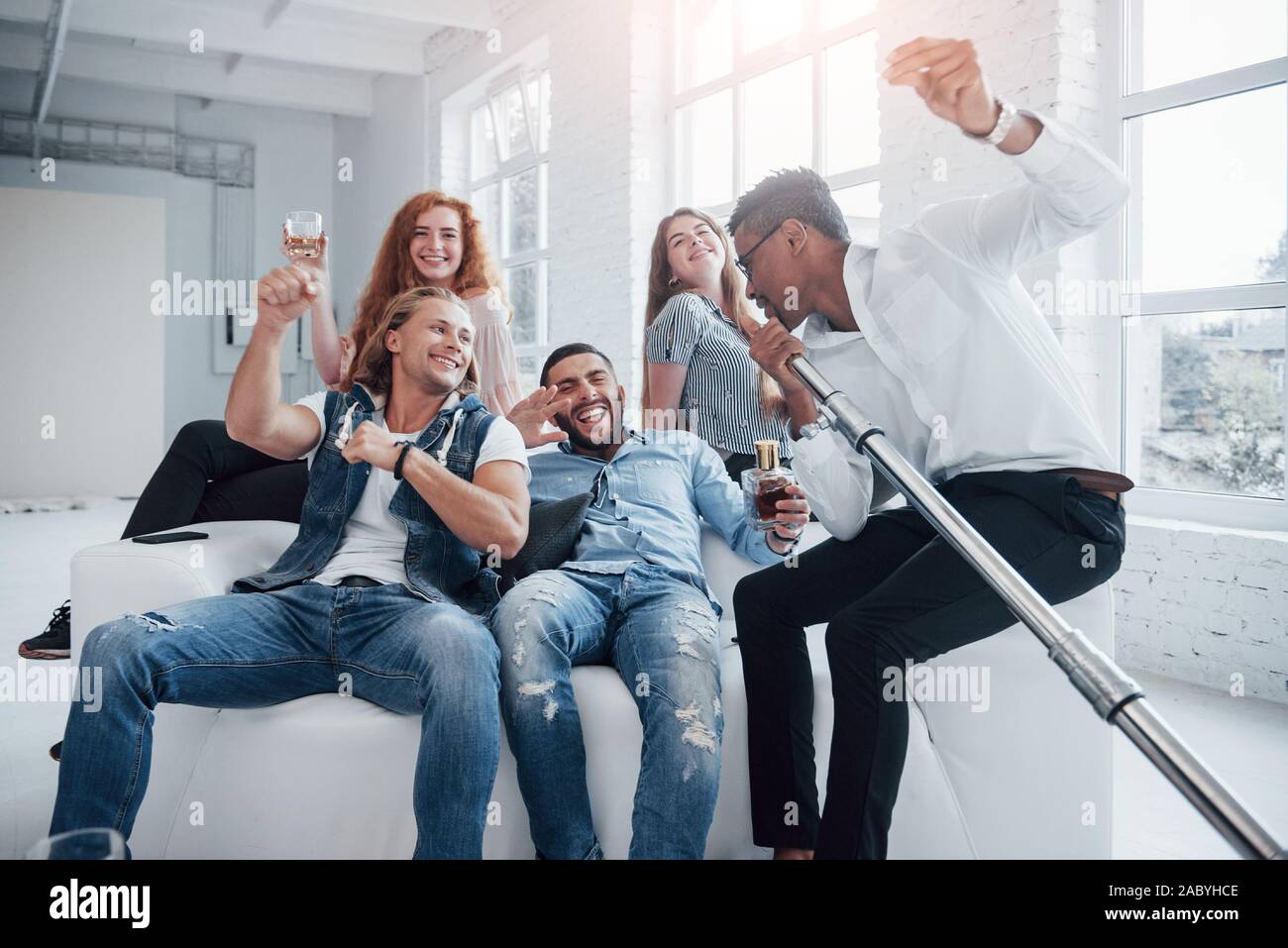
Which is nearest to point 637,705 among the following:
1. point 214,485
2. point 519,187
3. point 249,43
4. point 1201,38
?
point 214,485

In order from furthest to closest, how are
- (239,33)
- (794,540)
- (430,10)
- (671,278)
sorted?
1. (239,33)
2. (430,10)
3. (671,278)
4. (794,540)

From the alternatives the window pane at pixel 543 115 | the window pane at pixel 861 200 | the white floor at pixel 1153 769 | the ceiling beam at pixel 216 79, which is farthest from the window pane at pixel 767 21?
the ceiling beam at pixel 216 79

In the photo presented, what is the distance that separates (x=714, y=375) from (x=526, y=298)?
15.5ft

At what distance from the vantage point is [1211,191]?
11.2ft

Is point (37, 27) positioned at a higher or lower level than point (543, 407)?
higher

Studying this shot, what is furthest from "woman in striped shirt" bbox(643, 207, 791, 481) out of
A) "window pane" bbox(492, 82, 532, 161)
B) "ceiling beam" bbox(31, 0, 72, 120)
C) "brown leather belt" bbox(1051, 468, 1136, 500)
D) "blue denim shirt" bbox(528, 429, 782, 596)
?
"ceiling beam" bbox(31, 0, 72, 120)

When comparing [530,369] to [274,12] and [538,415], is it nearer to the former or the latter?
[274,12]

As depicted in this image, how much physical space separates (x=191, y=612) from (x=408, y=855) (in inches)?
20.6

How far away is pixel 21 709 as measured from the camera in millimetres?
2910

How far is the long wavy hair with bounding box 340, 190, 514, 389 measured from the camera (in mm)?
2705

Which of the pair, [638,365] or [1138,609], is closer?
[1138,609]

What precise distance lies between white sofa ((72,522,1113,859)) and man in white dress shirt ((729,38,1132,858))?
106 mm
